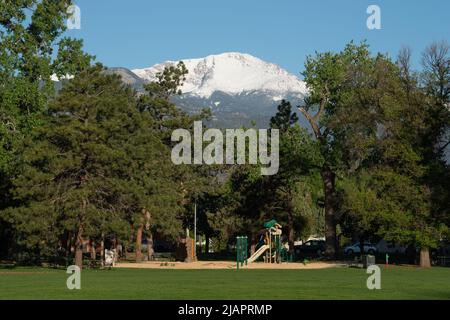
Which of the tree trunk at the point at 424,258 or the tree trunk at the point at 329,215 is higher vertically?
the tree trunk at the point at 329,215

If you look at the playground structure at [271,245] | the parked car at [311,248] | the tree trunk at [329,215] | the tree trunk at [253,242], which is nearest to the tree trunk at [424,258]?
the playground structure at [271,245]

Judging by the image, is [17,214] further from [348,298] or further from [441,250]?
[441,250]

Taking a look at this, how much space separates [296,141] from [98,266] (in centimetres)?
2260

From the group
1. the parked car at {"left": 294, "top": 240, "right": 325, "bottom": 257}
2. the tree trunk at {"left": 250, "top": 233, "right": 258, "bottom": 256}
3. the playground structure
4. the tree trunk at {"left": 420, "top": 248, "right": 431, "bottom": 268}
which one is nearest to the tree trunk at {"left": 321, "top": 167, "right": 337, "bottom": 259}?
the playground structure

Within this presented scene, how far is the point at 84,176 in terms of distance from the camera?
49.4m

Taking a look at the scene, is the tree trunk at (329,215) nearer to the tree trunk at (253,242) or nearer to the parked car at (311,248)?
the tree trunk at (253,242)

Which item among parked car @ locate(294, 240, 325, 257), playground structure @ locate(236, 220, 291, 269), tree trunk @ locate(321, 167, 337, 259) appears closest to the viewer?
playground structure @ locate(236, 220, 291, 269)

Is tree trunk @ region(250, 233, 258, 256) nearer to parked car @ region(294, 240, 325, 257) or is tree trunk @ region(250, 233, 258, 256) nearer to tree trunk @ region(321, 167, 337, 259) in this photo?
tree trunk @ region(321, 167, 337, 259)

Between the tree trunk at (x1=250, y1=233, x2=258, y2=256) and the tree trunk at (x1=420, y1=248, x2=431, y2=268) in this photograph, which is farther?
the tree trunk at (x1=250, y1=233, x2=258, y2=256)

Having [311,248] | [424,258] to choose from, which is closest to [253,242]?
[424,258]

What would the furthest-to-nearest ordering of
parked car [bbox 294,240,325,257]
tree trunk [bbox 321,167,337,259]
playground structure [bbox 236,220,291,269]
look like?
parked car [bbox 294,240,325,257] → tree trunk [bbox 321,167,337,259] → playground structure [bbox 236,220,291,269]

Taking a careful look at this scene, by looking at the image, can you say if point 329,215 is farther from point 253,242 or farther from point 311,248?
point 311,248

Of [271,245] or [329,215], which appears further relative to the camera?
[329,215]
